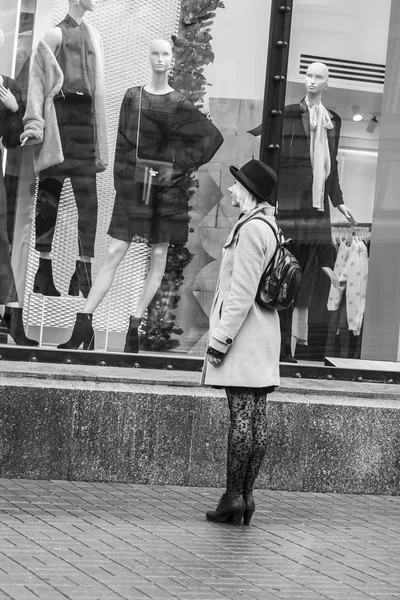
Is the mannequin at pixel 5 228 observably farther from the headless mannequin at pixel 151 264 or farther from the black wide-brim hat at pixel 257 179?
the black wide-brim hat at pixel 257 179

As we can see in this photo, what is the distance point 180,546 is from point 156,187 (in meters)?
3.90

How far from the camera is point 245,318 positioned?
729 cm

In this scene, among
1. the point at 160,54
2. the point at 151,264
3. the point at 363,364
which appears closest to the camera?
the point at 160,54

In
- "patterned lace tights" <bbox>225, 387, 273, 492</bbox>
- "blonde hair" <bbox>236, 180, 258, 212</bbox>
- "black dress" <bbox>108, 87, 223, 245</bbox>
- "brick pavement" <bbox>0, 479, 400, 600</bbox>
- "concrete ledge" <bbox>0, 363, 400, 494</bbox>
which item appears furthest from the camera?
"black dress" <bbox>108, 87, 223, 245</bbox>

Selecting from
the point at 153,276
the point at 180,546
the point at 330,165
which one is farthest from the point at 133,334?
the point at 180,546

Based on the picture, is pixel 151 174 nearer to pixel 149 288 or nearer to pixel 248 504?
pixel 149 288

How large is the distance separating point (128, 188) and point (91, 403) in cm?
205

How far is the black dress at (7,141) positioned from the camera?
9453mm

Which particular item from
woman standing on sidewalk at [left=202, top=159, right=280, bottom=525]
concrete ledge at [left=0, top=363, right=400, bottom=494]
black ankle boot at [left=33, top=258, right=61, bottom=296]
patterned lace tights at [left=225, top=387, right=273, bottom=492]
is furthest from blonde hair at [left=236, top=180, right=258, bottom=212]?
black ankle boot at [left=33, top=258, right=61, bottom=296]

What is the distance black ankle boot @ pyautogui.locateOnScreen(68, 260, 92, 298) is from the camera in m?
9.69

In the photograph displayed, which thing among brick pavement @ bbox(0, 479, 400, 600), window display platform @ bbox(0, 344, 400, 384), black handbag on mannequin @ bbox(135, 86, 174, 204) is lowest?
brick pavement @ bbox(0, 479, 400, 600)

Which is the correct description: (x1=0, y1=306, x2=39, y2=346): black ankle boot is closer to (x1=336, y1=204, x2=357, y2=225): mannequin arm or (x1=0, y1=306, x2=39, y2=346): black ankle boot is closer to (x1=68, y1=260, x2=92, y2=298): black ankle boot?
(x1=68, y1=260, x2=92, y2=298): black ankle boot

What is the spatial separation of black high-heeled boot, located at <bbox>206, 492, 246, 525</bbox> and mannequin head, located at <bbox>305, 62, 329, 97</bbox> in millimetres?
4011

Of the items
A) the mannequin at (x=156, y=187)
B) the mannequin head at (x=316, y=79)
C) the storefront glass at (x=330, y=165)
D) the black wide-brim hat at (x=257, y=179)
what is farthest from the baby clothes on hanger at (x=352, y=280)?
the black wide-brim hat at (x=257, y=179)
